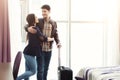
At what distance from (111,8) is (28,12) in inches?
60.6

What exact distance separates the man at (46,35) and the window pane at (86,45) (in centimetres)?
48

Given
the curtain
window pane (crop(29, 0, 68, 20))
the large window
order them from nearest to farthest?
the curtain
window pane (crop(29, 0, 68, 20))
the large window

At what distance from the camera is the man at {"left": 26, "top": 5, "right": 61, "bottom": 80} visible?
157 inches

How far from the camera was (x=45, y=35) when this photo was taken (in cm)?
398

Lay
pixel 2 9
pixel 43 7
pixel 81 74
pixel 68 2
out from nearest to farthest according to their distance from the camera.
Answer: pixel 81 74 → pixel 2 9 → pixel 43 7 → pixel 68 2

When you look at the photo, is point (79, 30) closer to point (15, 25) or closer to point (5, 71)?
point (15, 25)

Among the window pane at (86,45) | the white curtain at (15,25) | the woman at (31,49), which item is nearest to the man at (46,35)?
the woman at (31,49)

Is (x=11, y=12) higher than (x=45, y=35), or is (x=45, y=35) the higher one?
(x=11, y=12)

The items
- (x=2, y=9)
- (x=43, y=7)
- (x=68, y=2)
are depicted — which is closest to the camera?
(x=2, y=9)

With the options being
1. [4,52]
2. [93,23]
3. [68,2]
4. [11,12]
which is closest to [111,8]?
[93,23]

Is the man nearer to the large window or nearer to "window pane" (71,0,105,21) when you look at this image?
the large window

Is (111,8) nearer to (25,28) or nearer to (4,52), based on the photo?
(25,28)

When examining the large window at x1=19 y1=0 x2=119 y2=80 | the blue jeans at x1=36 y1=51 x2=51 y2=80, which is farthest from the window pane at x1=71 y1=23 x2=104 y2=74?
the blue jeans at x1=36 y1=51 x2=51 y2=80

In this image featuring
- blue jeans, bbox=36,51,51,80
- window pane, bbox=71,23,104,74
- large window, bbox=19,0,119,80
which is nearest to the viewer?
blue jeans, bbox=36,51,51,80
